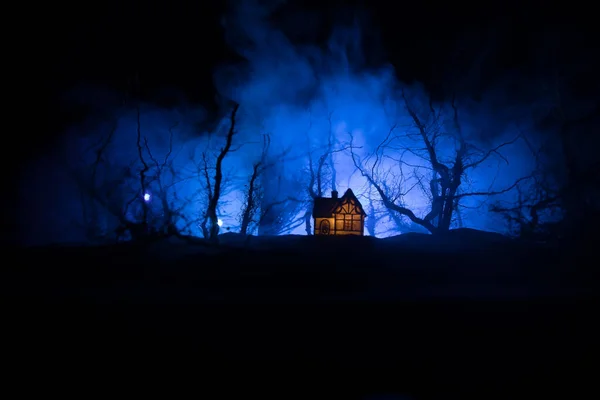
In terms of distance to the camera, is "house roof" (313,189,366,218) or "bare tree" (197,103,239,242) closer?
"bare tree" (197,103,239,242)

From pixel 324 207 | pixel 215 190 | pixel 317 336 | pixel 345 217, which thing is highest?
pixel 324 207

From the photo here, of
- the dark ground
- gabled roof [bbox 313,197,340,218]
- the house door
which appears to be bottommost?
the dark ground

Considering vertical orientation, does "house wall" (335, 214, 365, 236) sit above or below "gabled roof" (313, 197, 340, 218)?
below

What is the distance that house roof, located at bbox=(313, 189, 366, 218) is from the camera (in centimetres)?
1592

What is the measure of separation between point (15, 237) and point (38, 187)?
217cm

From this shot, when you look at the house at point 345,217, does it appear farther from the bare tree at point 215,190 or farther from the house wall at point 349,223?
the bare tree at point 215,190

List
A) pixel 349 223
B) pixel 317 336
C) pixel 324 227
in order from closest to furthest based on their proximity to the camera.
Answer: pixel 317 336
pixel 349 223
pixel 324 227

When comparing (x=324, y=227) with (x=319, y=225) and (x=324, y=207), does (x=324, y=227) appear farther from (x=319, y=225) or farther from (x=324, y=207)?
(x=324, y=207)

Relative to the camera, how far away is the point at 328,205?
1627 centimetres

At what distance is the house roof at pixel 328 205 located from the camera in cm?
1592

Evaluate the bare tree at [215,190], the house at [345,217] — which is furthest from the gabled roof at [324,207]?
the bare tree at [215,190]

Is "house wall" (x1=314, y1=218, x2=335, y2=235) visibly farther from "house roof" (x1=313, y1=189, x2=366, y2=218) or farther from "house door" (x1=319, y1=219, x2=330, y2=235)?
"house roof" (x1=313, y1=189, x2=366, y2=218)

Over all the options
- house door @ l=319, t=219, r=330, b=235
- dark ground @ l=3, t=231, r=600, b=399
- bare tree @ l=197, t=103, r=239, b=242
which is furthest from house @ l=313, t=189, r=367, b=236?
dark ground @ l=3, t=231, r=600, b=399

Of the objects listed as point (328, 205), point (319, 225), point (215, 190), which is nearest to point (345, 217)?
point (328, 205)
